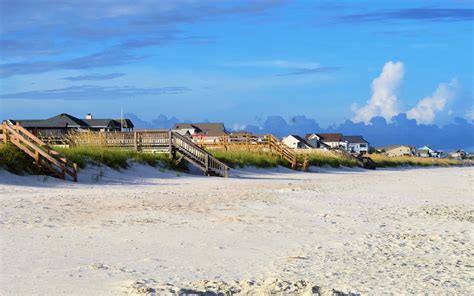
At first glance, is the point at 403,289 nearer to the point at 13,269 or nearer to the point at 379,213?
the point at 13,269

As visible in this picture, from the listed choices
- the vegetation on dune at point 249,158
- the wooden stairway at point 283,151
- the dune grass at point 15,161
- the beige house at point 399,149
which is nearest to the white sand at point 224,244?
the dune grass at point 15,161

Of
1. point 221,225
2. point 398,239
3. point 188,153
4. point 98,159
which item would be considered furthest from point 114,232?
point 188,153

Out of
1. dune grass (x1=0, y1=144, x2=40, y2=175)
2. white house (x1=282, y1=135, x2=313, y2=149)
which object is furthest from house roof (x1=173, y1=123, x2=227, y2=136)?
dune grass (x1=0, y1=144, x2=40, y2=175)

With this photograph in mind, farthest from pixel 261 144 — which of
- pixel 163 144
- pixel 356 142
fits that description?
pixel 356 142

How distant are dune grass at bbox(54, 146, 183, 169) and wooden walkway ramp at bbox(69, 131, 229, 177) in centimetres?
73

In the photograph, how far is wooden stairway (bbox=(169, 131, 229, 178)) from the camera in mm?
28922

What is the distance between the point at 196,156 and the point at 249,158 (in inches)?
246

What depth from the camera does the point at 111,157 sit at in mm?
25516

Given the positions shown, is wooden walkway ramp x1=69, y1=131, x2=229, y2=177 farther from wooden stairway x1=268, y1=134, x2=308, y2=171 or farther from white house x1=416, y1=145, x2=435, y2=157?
white house x1=416, y1=145, x2=435, y2=157

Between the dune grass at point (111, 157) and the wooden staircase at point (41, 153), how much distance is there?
5.71 feet

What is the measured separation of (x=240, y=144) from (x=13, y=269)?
111 ft

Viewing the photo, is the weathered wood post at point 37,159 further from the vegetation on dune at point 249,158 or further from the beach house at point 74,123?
the beach house at point 74,123

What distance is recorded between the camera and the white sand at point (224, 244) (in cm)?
749

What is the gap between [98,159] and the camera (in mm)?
24703
